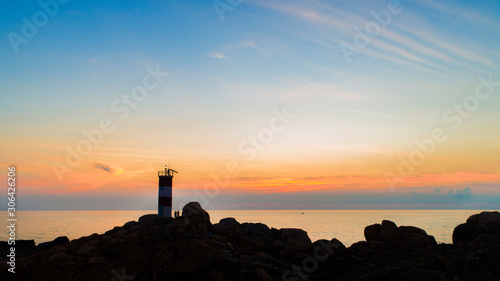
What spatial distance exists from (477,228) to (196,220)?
18.0 meters

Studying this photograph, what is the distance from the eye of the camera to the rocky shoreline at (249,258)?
18.2 metres

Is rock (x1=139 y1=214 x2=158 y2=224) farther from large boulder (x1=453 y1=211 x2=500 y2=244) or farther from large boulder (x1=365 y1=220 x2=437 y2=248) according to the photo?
large boulder (x1=453 y1=211 x2=500 y2=244)

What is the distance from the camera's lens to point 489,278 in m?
16.2

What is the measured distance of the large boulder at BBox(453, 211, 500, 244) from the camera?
76.0 ft

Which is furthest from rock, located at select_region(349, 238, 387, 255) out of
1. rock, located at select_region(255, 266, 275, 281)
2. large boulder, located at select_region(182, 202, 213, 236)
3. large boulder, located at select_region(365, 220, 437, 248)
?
large boulder, located at select_region(182, 202, 213, 236)

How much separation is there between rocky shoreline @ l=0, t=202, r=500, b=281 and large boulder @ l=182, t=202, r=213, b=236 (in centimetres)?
7

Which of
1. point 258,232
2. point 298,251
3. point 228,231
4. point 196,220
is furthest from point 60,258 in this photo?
point 258,232

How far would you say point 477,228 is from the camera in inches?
928

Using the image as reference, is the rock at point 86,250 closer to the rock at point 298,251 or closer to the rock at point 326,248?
the rock at point 298,251

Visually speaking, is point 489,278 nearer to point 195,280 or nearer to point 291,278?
point 291,278

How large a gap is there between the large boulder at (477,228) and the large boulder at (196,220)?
1613 cm

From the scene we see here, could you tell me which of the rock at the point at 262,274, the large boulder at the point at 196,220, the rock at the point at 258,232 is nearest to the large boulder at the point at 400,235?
the rock at the point at 258,232

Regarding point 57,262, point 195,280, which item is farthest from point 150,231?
point 195,280

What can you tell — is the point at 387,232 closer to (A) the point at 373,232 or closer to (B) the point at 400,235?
(B) the point at 400,235
